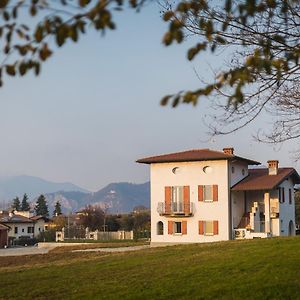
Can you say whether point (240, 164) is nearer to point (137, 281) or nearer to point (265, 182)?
point (265, 182)

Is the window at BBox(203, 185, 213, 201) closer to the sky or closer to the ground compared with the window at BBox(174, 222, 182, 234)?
closer to the sky

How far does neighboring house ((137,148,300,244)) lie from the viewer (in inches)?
1528

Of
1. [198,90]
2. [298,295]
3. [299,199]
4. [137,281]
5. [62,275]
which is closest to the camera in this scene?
[198,90]

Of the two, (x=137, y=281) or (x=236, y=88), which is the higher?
(x=236, y=88)

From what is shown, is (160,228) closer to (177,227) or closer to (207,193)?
(177,227)

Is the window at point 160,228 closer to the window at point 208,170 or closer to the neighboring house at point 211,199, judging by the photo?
the neighboring house at point 211,199

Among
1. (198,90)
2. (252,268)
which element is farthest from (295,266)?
(198,90)

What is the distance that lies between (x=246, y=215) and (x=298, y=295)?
31.4 metres

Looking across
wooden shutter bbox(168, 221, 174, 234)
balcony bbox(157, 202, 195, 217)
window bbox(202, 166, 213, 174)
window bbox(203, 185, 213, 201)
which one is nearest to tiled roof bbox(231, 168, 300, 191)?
window bbox(203, 185, 213, 201)

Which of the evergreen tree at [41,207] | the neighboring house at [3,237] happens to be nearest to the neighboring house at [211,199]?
the neighboring house at [3,237]

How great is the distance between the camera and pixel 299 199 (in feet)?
182

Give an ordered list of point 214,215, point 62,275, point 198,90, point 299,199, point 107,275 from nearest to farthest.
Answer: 1. point 198,90
2. point 107,275
3. point 62,275
4. point 214,215
5. point 299,199

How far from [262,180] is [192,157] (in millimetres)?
5249

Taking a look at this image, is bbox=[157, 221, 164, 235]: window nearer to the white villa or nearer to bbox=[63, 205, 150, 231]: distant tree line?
bbox=[63, 205, 150, 231]: distant tree line
